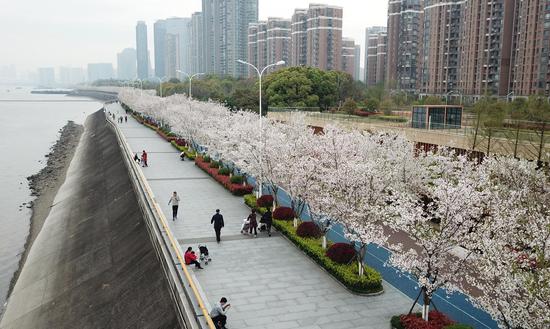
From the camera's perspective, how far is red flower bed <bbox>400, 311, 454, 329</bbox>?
47.7 ft

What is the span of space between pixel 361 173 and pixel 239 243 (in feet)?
24.7

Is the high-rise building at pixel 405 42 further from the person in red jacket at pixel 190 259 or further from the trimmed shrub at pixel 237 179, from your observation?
the person in red jacket at pixel 190 259

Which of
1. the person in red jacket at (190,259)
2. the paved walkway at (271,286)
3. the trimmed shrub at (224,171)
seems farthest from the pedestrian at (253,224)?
the trimmed shrub at (224,171)

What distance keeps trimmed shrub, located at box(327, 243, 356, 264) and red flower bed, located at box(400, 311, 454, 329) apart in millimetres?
4479

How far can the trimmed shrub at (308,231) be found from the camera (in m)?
22.9

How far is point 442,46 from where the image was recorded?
379 feet

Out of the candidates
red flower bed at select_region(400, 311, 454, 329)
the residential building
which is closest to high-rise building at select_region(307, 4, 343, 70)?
the residential building

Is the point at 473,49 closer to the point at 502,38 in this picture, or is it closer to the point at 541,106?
the point at 502,38

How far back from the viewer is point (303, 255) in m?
21.8

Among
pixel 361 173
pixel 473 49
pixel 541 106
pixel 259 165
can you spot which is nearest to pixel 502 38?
pixel 473 49

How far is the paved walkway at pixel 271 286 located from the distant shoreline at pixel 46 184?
44.7 ft

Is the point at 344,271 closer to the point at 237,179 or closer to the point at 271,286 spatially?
the point at 271,286

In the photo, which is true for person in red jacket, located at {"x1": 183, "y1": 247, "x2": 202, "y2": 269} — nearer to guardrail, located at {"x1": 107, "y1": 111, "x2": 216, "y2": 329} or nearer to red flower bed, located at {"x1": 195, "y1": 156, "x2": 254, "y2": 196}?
guardrail, located at {"x1": 107, "y1": 111, "x2": 216, "y2": 329}

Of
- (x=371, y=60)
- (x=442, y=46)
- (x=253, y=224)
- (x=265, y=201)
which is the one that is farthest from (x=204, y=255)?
(x=371, y=60)
